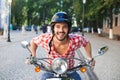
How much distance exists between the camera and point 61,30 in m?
4.65

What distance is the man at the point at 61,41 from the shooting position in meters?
4.62

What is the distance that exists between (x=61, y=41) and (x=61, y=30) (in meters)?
0.22

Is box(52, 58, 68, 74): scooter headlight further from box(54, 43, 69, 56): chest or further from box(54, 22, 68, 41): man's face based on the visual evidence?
box(54, 43, 69, 56): chest

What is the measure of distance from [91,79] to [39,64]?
601 centimetres

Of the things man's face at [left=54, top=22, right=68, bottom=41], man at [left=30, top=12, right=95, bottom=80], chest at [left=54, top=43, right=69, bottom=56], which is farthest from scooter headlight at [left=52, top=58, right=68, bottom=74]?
chest at [left=54, top=43, right=69, bottom=56]

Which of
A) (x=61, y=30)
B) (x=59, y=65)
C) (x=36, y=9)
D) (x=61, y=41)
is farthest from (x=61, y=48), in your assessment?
(x=36, y=9)

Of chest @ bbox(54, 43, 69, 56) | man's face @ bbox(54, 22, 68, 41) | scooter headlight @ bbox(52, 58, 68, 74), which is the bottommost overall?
scooter headlight @ bbox(52, 58, 68, 74)

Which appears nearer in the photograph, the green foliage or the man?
the man

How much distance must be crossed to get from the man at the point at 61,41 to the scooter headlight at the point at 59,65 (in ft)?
1.15

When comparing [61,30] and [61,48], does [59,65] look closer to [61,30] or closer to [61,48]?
[61,30]

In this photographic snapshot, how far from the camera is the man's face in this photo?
4.65 m

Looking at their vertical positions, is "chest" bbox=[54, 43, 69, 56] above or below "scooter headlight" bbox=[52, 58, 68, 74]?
above

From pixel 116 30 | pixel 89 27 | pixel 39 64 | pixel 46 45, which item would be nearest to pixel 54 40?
pixel 46 45

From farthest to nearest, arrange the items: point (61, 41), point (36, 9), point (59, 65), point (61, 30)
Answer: point (36, 9), point (61, 41), point (61, 30), point (59, 65)
